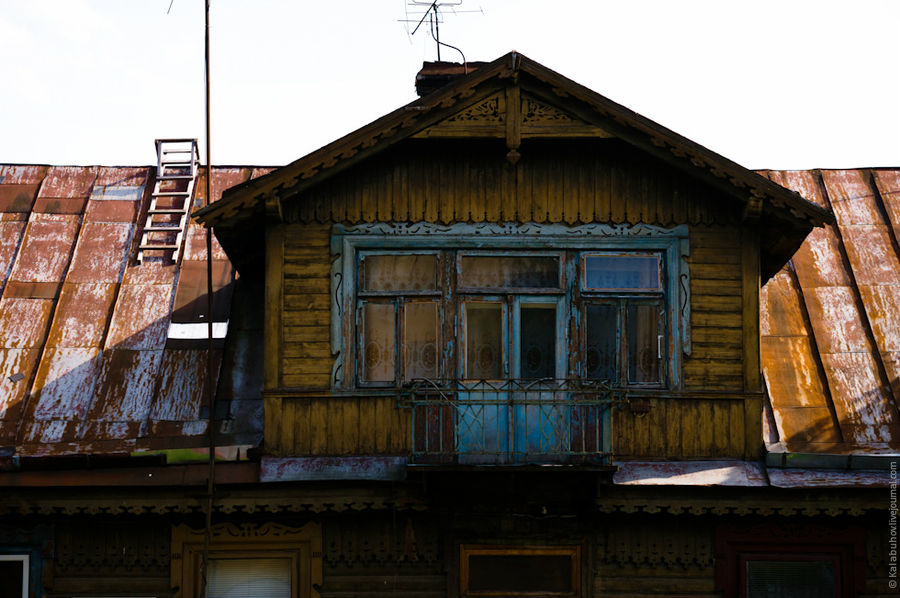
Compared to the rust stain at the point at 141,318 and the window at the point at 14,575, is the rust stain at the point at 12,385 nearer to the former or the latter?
the rust stain at the point at 141,318

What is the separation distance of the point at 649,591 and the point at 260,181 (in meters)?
5.92

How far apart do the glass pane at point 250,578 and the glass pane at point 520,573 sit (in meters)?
1.98

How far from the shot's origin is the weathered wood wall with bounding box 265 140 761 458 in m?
12.8

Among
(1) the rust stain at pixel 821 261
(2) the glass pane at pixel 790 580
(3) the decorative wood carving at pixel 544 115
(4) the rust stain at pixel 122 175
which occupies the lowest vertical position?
(2) the glass pane at pixel 790 580

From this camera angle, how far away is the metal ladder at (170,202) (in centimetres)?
1597

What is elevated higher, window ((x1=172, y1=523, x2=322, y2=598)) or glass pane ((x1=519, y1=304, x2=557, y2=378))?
glass pane ((x1=519, y1=304, x2=557, y2=378))

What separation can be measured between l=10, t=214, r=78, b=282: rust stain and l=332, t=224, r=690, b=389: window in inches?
177

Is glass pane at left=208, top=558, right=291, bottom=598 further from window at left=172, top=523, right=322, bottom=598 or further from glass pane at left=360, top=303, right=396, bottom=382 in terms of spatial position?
glass pane at left=360, top=303, right=396, bottom=382

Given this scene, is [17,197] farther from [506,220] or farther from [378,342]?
[506,220]

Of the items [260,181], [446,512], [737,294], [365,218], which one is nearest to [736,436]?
[737,294]

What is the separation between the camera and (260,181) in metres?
12.7

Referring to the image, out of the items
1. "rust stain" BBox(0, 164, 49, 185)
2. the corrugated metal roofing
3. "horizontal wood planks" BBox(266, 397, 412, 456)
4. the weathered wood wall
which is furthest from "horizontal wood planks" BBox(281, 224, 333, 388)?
"rust stain" BBox(0, 164, 49, 185)

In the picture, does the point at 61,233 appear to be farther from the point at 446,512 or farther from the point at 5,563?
the point at 446,512

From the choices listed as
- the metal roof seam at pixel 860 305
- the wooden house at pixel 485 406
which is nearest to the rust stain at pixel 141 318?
the wooden house at pixel 485 406
